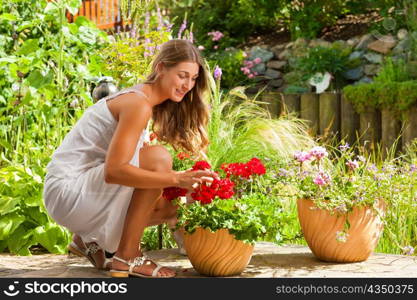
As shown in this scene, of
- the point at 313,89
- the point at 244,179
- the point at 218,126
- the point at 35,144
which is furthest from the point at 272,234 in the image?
the point at 313,89

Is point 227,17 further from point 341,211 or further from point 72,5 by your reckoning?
point 341,211

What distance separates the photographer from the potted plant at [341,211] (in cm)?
335

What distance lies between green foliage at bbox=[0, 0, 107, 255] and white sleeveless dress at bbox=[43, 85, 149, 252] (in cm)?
96

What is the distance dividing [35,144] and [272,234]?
80.0 inches

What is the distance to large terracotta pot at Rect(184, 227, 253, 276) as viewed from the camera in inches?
122

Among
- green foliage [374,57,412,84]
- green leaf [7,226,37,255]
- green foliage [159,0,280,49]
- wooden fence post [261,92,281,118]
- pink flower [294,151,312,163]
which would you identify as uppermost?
green foliage [159,0,280,49]

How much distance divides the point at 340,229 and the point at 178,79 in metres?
0.99

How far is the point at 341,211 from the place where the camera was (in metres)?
3.34

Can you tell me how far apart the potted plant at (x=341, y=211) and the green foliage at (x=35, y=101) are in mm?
1395

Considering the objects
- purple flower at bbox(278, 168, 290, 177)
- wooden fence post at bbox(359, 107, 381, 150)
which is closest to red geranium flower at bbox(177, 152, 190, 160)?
purple flower at bbox(278, 168, 290, 177)

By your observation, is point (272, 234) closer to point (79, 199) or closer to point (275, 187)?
point (275, 187)

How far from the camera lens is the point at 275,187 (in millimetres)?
3604

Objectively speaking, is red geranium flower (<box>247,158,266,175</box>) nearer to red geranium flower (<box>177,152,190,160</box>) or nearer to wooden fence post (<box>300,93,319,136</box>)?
red geranium flower (<box>177,152,190,160</box>)

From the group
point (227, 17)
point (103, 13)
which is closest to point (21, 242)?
point (227, 17)
